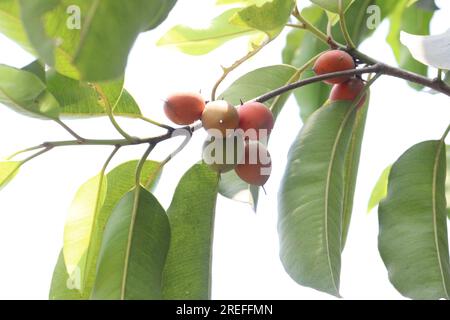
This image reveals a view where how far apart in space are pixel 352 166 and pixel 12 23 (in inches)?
30.9

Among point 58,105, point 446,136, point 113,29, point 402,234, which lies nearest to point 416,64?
point 446,136

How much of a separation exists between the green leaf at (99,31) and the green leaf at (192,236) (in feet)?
1.77

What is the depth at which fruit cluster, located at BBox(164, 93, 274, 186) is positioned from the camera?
1.31 m

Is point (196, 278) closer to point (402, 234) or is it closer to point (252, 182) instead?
point (252, 182)

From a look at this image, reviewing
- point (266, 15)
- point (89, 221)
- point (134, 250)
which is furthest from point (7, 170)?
point (266, 15)

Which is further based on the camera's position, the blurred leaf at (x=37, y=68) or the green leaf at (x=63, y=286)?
the green leaf at (x=63, y=286)

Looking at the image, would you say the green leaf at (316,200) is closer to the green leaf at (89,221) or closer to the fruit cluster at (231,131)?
the fruit cluster at (231,131)

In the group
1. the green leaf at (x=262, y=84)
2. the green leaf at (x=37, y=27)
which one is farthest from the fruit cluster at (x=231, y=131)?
the green leaf at (x=37, y=27)

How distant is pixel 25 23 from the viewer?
0.79 meters

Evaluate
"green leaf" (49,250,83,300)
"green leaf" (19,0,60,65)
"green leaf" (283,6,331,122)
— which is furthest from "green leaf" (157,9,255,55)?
"green leaf" (19,0,60,65)

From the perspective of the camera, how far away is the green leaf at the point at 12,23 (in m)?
1.20

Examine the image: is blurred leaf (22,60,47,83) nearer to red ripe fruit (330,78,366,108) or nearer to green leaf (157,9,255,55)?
green leaf (157,9,255,55)

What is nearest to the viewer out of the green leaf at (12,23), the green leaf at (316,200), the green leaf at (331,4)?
the green leaf at (12,23)
